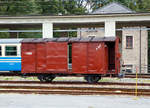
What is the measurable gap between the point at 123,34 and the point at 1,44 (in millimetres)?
23269

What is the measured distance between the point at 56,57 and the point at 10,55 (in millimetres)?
5433

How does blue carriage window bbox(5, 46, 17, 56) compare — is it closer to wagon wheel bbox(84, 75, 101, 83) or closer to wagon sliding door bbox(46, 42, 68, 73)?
wagon sliding door bbox(46, 42, 68, 73)

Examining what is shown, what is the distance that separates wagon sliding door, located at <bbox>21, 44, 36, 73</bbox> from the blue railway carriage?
112 inches

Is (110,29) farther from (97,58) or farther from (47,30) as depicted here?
(97,58)

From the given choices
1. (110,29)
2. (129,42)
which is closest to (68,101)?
(110,29)

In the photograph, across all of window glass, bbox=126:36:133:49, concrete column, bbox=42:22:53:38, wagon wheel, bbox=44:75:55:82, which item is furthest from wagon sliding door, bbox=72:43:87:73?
window glass, bbox=126:36:133:49

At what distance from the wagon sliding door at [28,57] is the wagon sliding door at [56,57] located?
1092 mm

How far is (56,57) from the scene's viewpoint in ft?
58.0

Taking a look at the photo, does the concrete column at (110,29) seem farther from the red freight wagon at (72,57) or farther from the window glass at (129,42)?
the window glass at (129,42)

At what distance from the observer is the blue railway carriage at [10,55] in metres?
21.0

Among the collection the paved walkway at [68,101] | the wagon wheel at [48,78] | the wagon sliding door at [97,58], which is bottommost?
the paved walkway at [68,101]

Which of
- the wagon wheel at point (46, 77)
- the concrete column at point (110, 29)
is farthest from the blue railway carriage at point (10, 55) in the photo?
the concrete column at point (110, 29)

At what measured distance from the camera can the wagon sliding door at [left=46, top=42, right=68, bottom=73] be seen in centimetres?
1759

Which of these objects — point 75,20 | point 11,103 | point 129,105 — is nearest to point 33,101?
point 11,103
